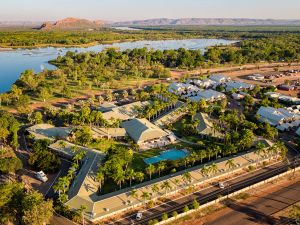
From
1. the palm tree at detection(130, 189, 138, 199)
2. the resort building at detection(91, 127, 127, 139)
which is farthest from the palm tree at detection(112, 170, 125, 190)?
the resort building at detection(91, 127, 127, 139)

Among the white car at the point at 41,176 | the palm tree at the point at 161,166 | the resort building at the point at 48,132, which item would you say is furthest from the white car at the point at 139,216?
the resort building at the point at 48,132

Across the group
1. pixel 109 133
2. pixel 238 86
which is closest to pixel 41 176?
pixel 109 133

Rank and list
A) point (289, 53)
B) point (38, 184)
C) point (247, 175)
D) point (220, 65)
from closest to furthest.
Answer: point (38, 184) → point (247, 175) → point (220, 65) → point (289, 53)

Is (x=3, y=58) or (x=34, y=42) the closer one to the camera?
(x=3, y=58)

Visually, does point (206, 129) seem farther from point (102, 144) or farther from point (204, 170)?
point (102, 144)

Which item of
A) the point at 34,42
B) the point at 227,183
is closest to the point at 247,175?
the point at 227,183

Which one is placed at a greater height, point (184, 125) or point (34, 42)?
point (34, 42)

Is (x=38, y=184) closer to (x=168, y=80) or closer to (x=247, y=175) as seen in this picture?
(x=247, y=175)

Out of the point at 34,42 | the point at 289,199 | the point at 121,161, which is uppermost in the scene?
the point at 34,42
